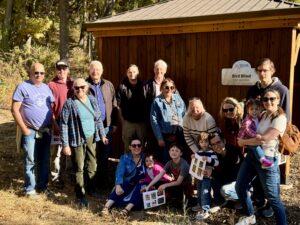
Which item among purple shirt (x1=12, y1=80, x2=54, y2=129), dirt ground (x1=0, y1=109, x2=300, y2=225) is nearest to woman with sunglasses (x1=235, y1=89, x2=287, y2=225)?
dirt ground (x1=0, y1=109, x2=300, y2=225)

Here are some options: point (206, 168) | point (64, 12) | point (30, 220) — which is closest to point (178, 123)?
point (206, 168)

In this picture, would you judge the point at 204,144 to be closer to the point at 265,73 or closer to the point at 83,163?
the point at 265,73

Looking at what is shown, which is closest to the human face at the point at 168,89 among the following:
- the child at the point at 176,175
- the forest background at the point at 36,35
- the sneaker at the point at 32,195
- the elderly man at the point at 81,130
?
the child at the point at 176,175

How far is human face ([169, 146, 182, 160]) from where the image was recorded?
5371 millimetres

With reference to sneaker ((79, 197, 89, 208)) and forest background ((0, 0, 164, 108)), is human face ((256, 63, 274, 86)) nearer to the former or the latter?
sneaker ((79, 197, 89, 208))

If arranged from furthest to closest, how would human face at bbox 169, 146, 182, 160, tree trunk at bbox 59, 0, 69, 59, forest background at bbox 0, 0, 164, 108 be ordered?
forest background at bbox 0, 0, 164, 108 < tree trunk at bbox 59, 0, 69, 59 < human face at bbox 169, 146, 182, 160

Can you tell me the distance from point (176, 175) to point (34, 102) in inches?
85.8

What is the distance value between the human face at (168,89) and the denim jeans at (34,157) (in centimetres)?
179

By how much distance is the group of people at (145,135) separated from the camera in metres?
4.83

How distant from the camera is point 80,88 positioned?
5.29 m

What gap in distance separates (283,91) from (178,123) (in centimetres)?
154

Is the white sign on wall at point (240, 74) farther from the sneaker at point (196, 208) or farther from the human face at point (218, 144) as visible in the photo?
the sneaker at point (196, 208)

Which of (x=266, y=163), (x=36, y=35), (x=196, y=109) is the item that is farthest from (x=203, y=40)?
(x=36, y=35)

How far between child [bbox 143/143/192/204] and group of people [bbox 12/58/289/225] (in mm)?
13
